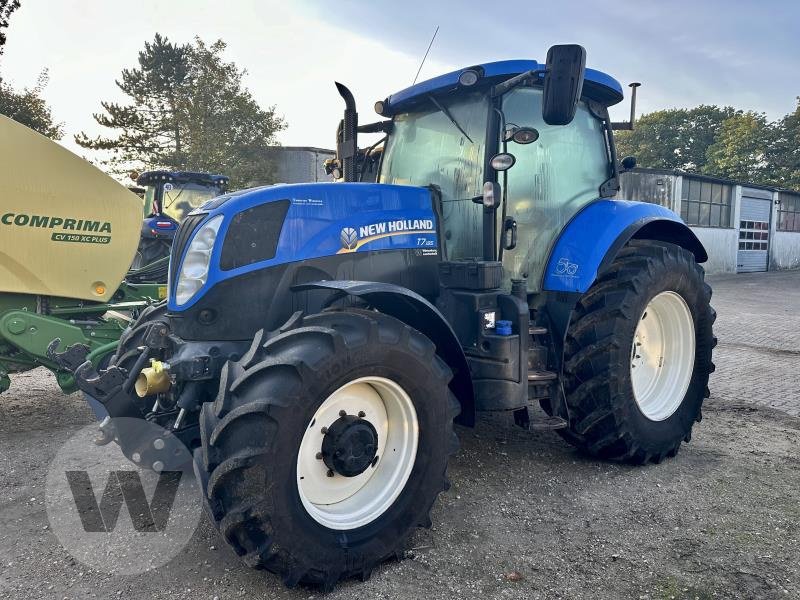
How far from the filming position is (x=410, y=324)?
9.91 ft

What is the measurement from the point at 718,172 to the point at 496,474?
43.2 metres

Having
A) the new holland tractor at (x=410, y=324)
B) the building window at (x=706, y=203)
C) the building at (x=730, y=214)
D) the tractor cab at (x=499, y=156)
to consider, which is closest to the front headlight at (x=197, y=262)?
the new holland tractor at (x=410, y=324)

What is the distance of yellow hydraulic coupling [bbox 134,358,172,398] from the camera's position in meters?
2.79

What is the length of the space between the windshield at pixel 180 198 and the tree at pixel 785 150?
121 ft

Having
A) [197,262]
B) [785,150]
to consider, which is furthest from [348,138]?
[785,150]

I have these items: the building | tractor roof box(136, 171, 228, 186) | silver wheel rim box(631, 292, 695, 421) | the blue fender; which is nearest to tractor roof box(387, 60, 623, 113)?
the blue fender

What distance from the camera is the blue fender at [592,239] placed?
3.63m

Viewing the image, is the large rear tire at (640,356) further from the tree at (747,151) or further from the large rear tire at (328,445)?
the tree at (747,151)

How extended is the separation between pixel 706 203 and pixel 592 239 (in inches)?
862

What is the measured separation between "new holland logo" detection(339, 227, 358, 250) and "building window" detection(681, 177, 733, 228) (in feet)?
68.8

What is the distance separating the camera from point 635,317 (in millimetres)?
3664

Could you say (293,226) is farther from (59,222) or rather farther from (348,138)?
(59,222)

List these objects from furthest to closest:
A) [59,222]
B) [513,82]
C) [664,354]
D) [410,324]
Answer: [59,222] → [664,354] → [513,82] → [410,324]

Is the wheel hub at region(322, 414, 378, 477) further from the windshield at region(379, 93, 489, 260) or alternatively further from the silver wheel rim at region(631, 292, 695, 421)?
the silver wheel rim at region(631, 292, 695, 421)
